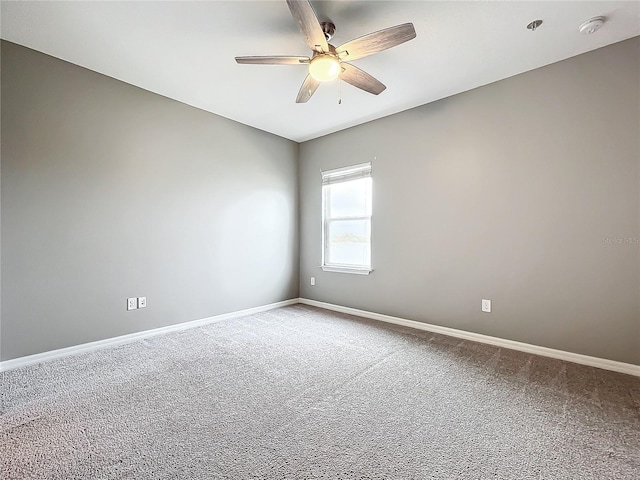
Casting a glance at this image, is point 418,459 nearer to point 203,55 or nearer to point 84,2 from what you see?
point 203,55

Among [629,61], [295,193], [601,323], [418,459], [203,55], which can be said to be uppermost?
[203,55]

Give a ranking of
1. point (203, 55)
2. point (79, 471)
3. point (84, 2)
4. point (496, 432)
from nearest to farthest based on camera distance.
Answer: point (79, 471), point (496, 432), point (84, 2), point (203, 55)

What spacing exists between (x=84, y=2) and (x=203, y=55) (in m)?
0.80

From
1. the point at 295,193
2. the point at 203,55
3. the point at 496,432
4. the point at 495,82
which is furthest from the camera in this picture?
the point at 295,193

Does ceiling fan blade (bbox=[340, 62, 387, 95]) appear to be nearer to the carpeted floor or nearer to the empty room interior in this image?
the empty room interior

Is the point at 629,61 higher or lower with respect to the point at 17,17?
lower

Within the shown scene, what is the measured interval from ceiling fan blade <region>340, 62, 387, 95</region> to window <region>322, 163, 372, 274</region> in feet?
4.94

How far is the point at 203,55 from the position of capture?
2.52 metres

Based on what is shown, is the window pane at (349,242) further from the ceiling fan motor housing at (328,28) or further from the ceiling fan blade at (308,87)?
the ceiling fan motor housing at (328,28)

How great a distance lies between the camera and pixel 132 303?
10.1 feet

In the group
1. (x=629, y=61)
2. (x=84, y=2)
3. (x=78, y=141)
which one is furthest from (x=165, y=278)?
(x=629, y=61)

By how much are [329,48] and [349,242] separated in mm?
2646

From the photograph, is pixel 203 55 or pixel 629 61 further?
pixel 203 55

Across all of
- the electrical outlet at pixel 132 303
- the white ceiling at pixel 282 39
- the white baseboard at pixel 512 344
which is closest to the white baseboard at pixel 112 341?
the electrical outlet at pixel 132 303
